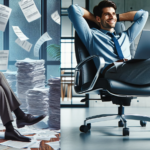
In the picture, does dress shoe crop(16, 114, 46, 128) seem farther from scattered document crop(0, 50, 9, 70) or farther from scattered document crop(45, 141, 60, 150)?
scattered document crop(0, 50, 9, 70)

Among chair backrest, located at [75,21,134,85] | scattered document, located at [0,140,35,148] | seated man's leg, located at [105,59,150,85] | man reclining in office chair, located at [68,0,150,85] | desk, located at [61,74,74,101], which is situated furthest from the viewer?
desk, located at [61,74,74,101]

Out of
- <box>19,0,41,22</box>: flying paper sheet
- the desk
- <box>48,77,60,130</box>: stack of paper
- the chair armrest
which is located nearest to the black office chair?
the chair armrest

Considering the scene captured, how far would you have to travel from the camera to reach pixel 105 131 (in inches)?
71.5

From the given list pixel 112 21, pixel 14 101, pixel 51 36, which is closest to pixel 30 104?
pixel 14 101

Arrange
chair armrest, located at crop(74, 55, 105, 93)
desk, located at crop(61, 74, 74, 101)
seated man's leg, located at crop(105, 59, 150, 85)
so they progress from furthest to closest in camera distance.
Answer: desk, located at crop(61, 74, 74, 101) → chair armrest, located at crop(74, 55, 105, 93) → seated man's leg, located at crop(105, 59, 150, 85)

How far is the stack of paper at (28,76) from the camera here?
1.04 meters

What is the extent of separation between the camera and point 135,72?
4.89 ft

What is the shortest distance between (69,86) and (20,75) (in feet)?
11.3

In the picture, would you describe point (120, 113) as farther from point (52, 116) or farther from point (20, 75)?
point (20, 75)

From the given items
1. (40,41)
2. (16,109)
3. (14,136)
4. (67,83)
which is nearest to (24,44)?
(40,41)

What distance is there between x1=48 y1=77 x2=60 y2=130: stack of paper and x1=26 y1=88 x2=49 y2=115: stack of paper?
0.03 m

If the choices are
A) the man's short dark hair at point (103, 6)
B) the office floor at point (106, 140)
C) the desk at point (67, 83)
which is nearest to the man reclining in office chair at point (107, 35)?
the man's short dark hair at point (103, 6)

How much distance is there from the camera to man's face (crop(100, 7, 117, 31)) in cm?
203

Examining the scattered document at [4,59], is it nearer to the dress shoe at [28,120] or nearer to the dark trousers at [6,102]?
the dark trousers at [6,102]
